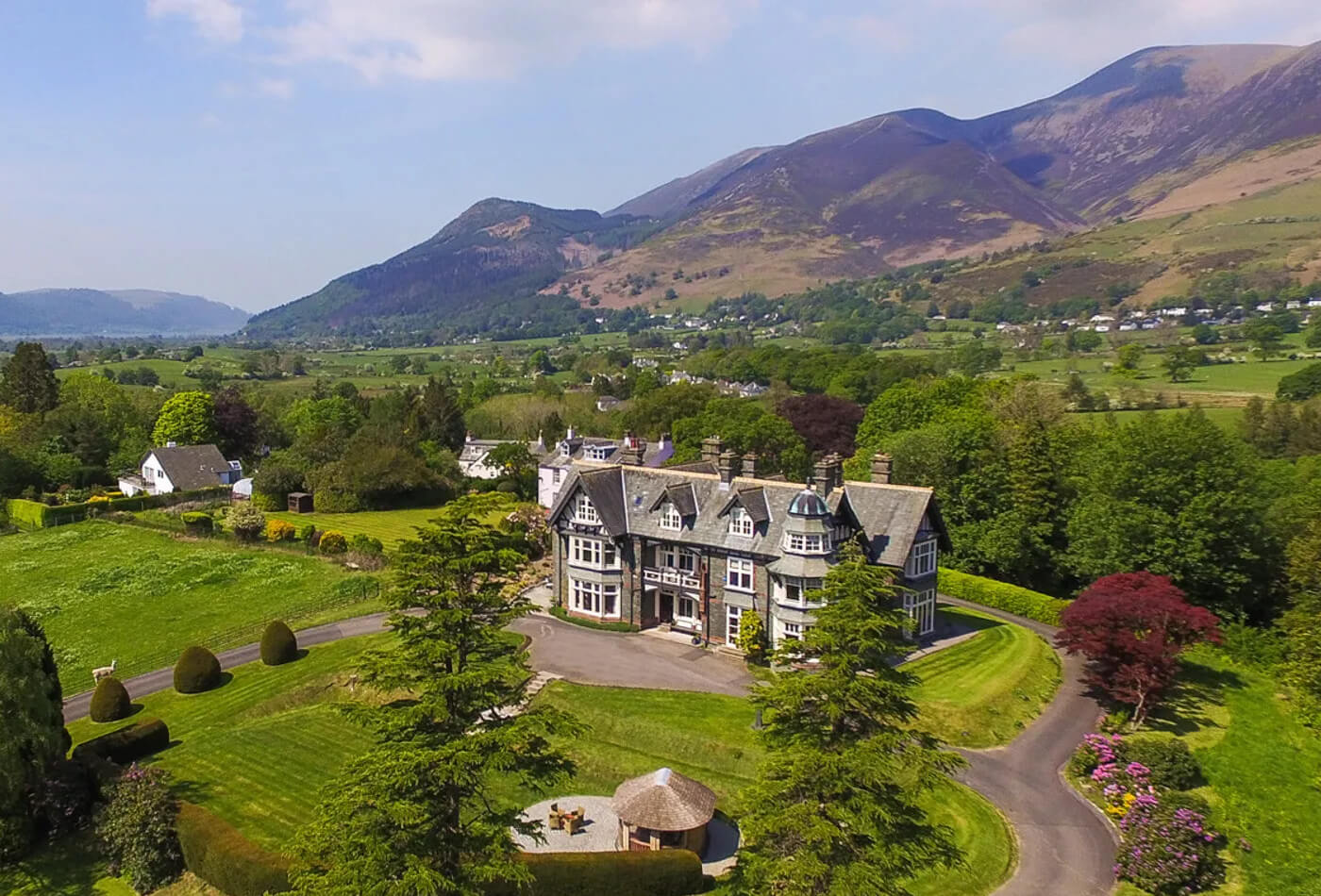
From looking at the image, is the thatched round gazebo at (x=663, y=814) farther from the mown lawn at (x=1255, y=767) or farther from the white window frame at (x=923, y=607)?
the white window frame at (x=923, y=607)

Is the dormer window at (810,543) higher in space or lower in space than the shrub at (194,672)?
higher

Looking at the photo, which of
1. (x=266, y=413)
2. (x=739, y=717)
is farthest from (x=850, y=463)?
(x=266, y=413)

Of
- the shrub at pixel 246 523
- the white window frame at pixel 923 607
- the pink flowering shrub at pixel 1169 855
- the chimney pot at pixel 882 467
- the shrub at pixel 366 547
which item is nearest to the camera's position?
the pink flowering shrub at pixel 1169 855

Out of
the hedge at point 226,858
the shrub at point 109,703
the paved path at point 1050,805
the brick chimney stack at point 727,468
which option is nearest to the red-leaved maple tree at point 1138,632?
the paved path at point 1050,805

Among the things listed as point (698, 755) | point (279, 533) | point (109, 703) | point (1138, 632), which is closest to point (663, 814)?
point (698, 755)

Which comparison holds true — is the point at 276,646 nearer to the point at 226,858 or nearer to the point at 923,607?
the point at 226,858

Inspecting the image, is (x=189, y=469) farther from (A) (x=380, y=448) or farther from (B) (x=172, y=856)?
(B) (x=172, y=856)
